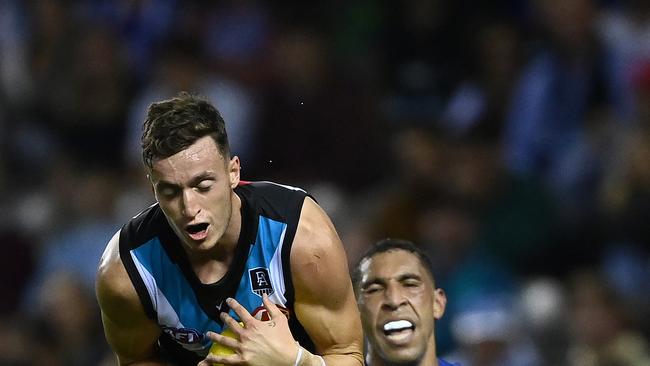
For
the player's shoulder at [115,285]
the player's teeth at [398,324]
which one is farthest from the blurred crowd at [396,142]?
the player's shoulder at [115,285]

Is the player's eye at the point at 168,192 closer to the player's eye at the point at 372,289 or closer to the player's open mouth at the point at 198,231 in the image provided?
the player's open mouth at the point at 198,231

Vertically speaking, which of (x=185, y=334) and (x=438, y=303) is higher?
(x=438, y=303)

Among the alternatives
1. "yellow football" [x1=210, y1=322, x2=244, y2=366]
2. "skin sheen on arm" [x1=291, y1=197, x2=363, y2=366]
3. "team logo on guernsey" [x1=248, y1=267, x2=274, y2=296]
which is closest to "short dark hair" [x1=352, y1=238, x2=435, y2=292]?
"skin sheen on arm" [x1=291, y1=197, x2=363, y2=366]

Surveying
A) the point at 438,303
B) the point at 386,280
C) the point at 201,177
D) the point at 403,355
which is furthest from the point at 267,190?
the point at 438,303

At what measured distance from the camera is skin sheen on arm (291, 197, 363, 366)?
14.2 ft

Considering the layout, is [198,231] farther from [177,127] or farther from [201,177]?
[177,127]

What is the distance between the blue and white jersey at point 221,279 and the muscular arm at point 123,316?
3cm

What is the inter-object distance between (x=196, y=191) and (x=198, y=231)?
138 mm

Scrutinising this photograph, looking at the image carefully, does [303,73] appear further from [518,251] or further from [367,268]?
[367,268]

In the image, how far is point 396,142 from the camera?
7926 mm

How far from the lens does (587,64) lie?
7.53 meters

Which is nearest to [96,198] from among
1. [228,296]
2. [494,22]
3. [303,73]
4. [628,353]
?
[303,73]

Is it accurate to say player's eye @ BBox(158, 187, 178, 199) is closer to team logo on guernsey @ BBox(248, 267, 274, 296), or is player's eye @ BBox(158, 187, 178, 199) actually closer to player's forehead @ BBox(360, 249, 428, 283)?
team logo on guernsey @ BBox(248, 267, 274, 296)

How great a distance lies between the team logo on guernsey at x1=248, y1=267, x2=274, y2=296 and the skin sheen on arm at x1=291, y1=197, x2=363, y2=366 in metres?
0.09
